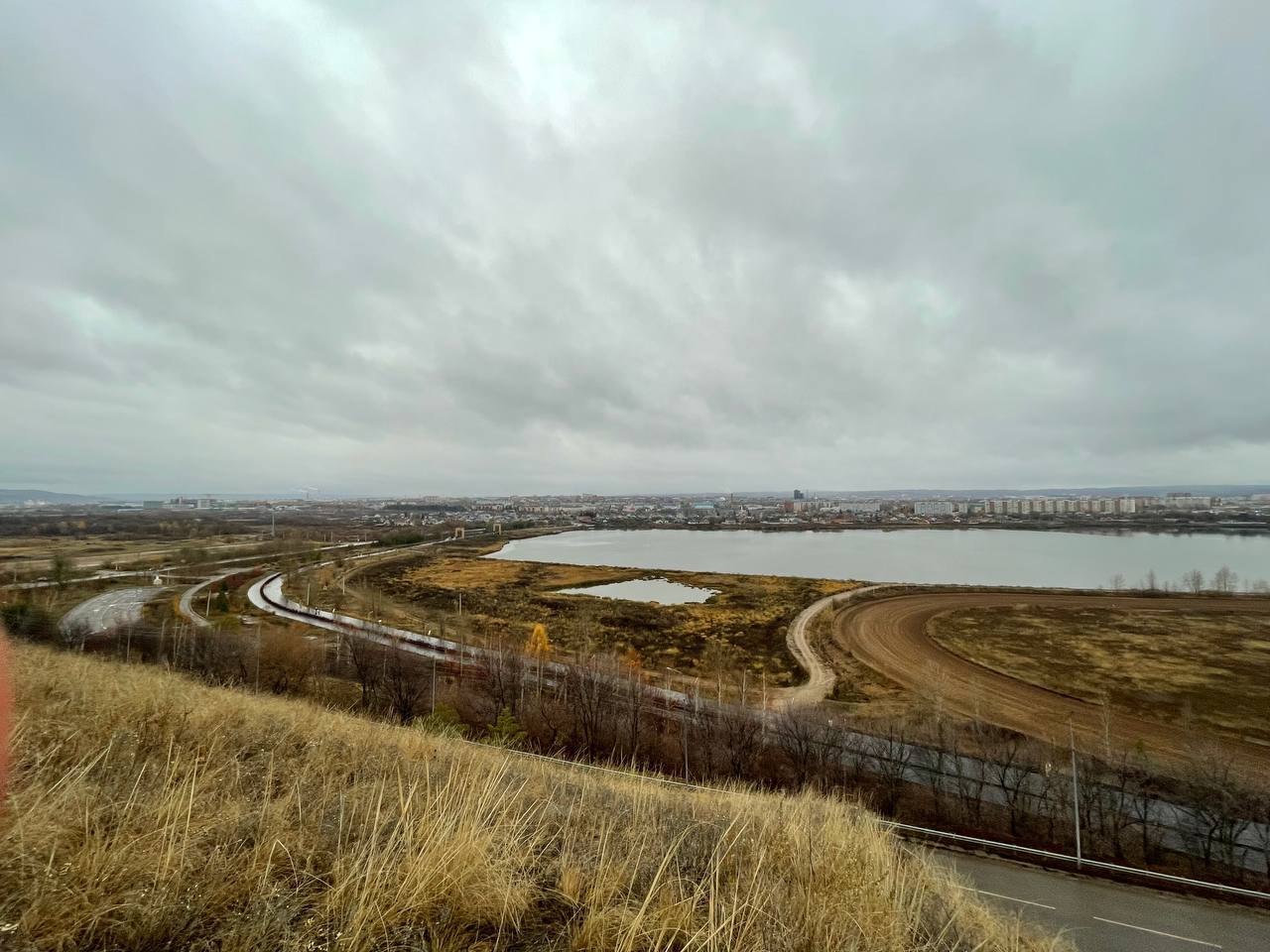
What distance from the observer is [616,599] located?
38281mm

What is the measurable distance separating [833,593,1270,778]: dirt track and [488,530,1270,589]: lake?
395 inches

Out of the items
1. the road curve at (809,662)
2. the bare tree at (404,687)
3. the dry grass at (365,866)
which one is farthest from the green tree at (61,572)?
the road curve at (809,662)

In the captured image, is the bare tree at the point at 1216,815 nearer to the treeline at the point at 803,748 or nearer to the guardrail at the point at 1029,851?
the treeline at the point at 803,748

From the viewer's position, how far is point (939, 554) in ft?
216

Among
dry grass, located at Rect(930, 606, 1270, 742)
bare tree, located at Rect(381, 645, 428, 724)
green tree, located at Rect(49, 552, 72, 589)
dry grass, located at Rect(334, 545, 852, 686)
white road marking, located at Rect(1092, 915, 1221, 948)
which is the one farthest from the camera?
green tree, located at Rect(49, 552, 72, 589)

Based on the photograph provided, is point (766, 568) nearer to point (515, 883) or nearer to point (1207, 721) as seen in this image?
point (1207, 721)

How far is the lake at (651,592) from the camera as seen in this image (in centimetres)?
3941

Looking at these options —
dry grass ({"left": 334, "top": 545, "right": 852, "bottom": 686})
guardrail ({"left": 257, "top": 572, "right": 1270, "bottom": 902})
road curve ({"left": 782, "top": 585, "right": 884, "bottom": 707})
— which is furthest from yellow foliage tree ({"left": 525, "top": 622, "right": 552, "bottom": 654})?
guardrail ({"left": 257, "top": 572, "right": 1270, "bottom": 902})

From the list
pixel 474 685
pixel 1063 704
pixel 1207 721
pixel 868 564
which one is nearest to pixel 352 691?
pixel 474 685

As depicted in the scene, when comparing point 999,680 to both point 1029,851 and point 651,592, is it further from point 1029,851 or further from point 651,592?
point 651,592

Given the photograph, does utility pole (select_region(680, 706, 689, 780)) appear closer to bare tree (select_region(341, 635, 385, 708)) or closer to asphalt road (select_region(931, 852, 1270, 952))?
asphalt road (select_region(931, 852, 1270, 952))

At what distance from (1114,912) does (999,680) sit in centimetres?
1608

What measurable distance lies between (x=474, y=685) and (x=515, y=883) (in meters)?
18.9

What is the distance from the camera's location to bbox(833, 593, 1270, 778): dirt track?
1581 centimetres
